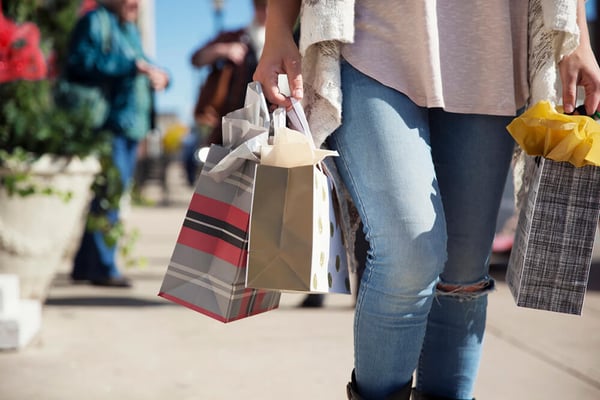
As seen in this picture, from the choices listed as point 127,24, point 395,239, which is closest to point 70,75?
point 127,24

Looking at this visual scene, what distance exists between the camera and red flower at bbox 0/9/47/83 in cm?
383

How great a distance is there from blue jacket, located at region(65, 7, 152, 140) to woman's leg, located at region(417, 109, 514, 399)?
317 cm

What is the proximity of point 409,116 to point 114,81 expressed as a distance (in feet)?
11.2

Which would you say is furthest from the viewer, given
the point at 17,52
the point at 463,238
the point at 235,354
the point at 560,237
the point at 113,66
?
the point at 113,66

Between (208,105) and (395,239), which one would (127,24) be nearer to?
(208,105)

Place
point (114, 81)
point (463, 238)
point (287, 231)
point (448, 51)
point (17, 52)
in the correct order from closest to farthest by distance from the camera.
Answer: point (287, 231) < point (448, 51) < point (463, 238) < point (17, 52) < point (114, 81)

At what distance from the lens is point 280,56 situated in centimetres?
188

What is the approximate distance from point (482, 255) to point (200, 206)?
0.75 metres

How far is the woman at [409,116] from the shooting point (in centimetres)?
178

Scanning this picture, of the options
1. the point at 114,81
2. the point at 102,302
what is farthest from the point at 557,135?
the point at 114,81

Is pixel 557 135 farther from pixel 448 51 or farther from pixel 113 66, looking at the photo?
pixel 113 66

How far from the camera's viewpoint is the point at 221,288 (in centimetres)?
187

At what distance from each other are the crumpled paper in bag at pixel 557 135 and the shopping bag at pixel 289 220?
448mm

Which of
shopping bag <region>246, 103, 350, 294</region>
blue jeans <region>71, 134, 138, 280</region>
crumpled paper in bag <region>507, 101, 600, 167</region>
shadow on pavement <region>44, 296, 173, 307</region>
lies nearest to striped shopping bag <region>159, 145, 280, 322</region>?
shopping bag <region>246, 103, 350, 294</region>
